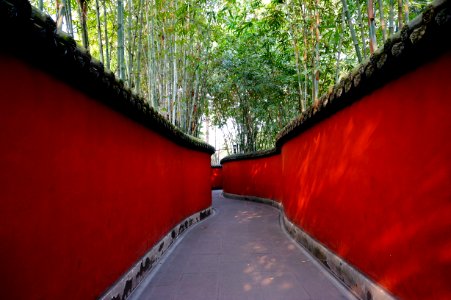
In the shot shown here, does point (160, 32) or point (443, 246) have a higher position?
point (160, 32)

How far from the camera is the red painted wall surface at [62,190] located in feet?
4.18

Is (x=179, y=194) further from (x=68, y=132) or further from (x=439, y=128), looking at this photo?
(x=439, y=128)

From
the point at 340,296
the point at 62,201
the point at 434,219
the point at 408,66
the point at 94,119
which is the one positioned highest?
the point at 408,66

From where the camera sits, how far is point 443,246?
1.49 metres

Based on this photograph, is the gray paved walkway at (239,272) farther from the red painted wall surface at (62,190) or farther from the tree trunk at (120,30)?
the tree trunk at (120,30)

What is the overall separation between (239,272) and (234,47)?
7.69m

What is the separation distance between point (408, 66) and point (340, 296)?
188cm

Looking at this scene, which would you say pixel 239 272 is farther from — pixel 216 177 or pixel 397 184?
pixel 216 177

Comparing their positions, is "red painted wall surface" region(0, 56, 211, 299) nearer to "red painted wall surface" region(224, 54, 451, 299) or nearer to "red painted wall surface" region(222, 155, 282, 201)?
"red painted wall surface" region(224, 54, 451, 299)

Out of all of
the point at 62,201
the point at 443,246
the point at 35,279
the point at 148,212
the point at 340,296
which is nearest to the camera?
the point at 35,279

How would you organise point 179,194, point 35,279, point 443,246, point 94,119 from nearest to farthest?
point 35,279, point 443,246, point 94,119, point 179,194

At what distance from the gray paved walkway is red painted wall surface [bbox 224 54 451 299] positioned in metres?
0.45

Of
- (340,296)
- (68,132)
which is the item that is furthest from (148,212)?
(340,296)

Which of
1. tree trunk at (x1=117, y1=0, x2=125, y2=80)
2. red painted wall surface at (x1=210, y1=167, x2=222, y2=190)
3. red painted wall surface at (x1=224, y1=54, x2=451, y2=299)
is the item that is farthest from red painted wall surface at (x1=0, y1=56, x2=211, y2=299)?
red painted wall surface at (x1=210, y1=167, x2=222, y2=190)
